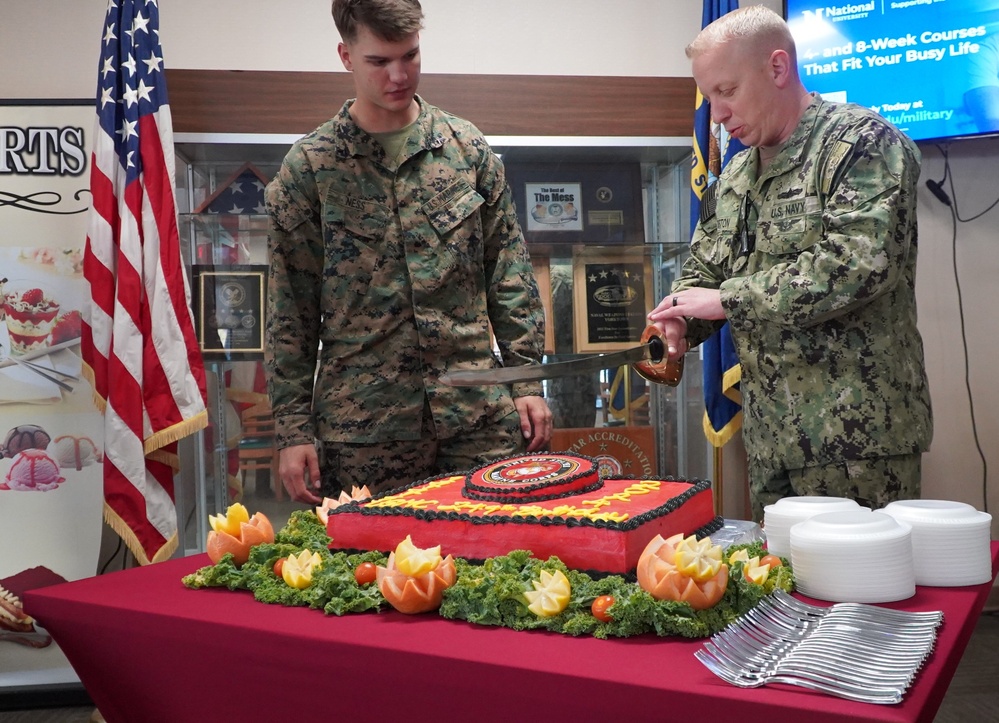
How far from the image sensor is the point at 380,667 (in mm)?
905

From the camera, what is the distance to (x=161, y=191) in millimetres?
2742

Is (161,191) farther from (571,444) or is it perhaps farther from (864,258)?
(864,258)

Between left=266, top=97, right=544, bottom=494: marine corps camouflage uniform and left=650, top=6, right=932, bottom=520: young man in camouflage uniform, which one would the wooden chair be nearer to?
left=266, top=97, right=544, bottom=494: marine corps camouflage uniform

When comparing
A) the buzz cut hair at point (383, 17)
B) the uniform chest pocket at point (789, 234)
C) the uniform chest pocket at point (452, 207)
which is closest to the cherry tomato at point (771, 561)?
the uniform chest pocket at point (789, 234)

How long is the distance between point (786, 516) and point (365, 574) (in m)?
0.55

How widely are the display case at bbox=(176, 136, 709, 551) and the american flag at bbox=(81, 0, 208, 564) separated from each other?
0.19 meters

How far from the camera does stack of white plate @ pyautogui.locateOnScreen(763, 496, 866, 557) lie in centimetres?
117

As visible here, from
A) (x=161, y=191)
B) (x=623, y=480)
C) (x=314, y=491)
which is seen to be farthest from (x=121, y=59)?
(x=623, y=480)

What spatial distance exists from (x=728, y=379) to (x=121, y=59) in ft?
7.17

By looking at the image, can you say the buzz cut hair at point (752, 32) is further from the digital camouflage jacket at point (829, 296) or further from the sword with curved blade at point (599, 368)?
the sword with curved blade at point (599, 368)

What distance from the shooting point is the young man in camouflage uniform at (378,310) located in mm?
1957

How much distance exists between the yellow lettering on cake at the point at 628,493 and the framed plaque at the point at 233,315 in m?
1.90

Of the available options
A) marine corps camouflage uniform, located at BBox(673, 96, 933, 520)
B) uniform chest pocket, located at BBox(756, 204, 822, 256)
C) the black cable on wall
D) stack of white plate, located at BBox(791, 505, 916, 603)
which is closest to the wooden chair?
marine corps camouflage uniform, located at BBox(673, 96, 933, 520)

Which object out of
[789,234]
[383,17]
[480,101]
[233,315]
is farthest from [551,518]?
[480,101]
